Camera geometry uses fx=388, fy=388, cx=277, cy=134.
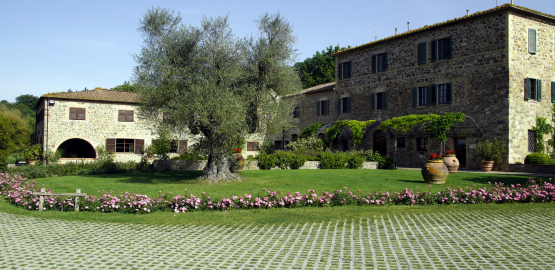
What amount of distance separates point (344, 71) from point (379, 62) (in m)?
3.53

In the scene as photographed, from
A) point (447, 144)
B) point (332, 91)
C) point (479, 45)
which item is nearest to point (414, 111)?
point (447, 144)

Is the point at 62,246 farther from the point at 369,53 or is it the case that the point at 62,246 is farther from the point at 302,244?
the point at 369,53


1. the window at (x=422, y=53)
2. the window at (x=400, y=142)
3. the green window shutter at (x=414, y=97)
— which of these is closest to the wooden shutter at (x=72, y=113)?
the window at (x=400, y=142)

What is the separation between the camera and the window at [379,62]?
28.4 meters

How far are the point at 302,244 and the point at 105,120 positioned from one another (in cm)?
2921

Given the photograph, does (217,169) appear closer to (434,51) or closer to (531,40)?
(434,51)

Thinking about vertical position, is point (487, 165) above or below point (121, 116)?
below

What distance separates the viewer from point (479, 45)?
2239 centimetres

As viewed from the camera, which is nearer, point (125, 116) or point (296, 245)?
point (296, 245)

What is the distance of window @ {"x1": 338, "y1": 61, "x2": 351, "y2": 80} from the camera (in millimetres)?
31328

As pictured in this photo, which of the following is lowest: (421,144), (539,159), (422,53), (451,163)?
(451,163)

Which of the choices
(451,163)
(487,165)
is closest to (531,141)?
(487,165)

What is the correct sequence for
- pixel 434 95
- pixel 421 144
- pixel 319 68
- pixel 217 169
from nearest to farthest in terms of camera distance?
pixel 217 169 < pixel 434 95 < pixel 421 144 < pixel 319 68

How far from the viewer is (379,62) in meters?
28.9
